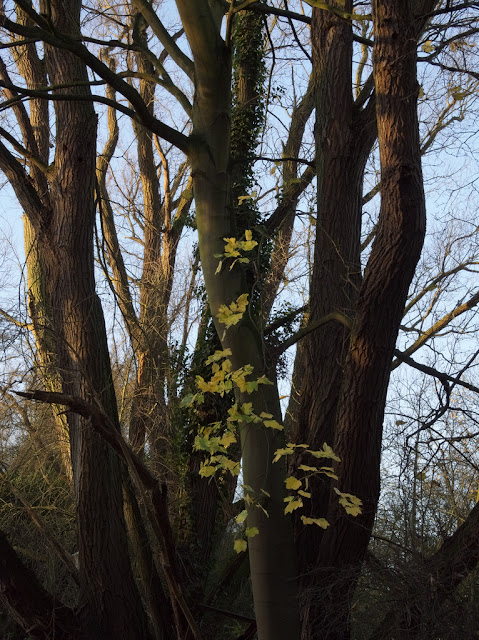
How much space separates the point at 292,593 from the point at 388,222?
2.25 m

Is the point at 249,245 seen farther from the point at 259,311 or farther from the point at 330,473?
the point at 330,473

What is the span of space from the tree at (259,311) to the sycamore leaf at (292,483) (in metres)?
0.02

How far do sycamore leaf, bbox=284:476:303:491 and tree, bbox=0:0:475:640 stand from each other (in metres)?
0.02

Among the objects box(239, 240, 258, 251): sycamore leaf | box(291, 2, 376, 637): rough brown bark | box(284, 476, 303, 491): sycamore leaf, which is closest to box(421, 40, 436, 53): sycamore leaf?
box(291, 2, 376, 637): rough brown bark

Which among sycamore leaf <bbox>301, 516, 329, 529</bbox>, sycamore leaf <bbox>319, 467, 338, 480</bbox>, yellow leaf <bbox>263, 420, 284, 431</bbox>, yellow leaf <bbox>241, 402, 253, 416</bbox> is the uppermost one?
yellow leaf <bbox>241, 402, 253, 416</bbox>

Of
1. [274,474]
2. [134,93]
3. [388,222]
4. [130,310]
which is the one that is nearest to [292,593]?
[274,474]

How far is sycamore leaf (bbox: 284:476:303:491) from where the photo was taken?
13.8 feet

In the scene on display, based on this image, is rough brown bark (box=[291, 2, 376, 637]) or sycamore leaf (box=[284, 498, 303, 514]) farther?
rough brown bark (box=[291, 2, 376, 637])

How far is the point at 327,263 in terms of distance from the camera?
513cm

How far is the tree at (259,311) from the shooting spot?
13.2ft

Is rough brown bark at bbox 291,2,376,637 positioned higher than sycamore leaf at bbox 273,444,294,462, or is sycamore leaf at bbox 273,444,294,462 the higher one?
rough brown bark at bbox 291,2,376,637

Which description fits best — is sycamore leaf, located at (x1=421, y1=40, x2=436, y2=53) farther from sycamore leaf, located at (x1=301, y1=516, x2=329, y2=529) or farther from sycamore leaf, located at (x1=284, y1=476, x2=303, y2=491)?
sycamore leaf, located at (x1=301, y1=516, x2=329, y2=529)

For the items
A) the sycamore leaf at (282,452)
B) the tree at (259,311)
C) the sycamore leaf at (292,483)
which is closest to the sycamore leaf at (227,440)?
the tree at (259,311)

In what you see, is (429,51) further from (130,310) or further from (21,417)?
(130,310)
